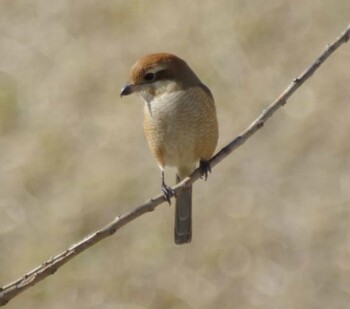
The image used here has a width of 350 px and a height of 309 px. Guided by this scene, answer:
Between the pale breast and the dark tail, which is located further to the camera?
the dark tail

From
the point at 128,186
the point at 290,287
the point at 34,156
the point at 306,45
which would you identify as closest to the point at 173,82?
the point at 290,287

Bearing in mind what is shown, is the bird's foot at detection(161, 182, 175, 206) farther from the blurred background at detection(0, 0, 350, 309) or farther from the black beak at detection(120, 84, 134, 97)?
the blurred background at detection(0, 0, 350, 309)

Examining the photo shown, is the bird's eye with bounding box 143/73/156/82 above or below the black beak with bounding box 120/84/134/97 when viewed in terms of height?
above

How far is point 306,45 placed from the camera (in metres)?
8.25

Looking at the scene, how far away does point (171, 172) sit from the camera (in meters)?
6.91

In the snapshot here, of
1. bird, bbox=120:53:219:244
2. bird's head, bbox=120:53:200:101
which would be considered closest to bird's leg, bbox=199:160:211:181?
bird, bbox=120:53:219:244

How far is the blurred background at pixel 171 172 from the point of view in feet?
21.5

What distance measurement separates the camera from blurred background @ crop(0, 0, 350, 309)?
21.5 feet

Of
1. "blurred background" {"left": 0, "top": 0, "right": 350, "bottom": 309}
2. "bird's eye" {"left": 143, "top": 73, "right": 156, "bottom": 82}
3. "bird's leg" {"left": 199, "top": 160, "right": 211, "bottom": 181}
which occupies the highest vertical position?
"blurred background" {"left": 0, "top": 0, "right": 350, "bottom": 309}

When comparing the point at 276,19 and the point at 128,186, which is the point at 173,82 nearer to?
the point at 128,186

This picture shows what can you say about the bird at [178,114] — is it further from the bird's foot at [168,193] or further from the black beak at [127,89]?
the bird's foot at [168,193]

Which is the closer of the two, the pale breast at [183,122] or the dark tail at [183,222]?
the pale breast at [183,122]

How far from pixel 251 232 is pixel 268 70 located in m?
1.83

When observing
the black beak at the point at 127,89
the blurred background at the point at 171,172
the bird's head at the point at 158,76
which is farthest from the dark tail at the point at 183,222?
the blurred background at the point at 171,172
